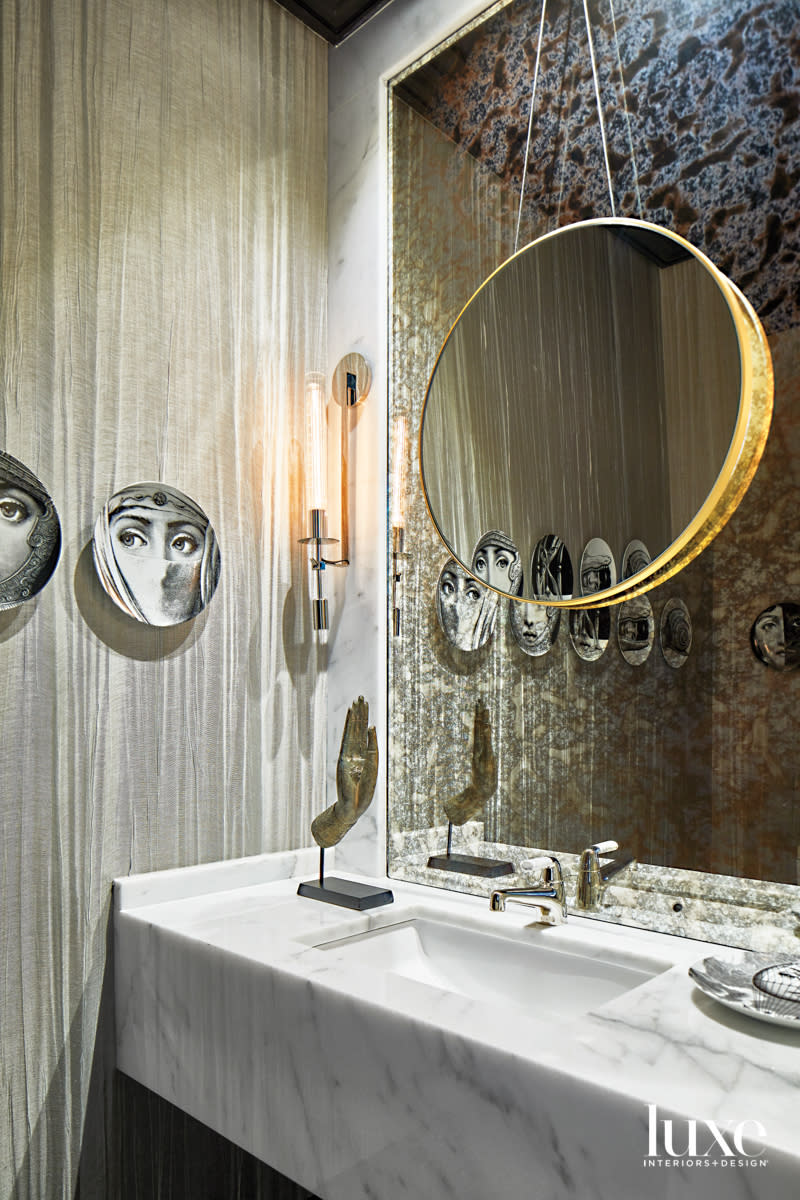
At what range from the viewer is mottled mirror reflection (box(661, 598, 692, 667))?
1256 mm

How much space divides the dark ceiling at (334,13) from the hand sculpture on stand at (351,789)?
148 cm

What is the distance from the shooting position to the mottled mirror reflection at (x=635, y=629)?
130cm

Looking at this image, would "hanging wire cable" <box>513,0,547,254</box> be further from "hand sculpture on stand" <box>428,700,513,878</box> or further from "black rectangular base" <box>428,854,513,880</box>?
"black rectangular base" <box>428,854,513,880</box>

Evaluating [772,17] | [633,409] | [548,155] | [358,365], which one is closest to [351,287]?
[358,365]

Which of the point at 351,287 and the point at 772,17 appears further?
the point at 351,287

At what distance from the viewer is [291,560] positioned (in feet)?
5.79

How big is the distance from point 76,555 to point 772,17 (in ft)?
4.35

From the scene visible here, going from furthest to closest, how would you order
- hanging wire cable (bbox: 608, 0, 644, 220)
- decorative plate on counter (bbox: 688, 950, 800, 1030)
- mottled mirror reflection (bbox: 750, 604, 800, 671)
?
hanging wire cable (bbox: 608, 0, 644, 220)
mottled mirror reflection (bbox: 750, 604, 800, 671)
decorative plate on counter (bbox: 688, 950, 800, 1030)

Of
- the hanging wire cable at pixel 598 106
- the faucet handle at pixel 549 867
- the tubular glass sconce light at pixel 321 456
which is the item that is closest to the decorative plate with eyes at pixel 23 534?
the tubular glass sconce light at pixel 321 456

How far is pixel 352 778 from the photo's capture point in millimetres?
1508

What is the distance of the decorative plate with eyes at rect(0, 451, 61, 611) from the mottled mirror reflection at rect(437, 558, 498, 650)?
2.23 ft

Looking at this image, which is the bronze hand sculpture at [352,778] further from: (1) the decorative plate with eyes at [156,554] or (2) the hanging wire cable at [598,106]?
(2) the hanging wire cable at [598,106]

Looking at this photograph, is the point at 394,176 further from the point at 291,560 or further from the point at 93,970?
the point at 93,970

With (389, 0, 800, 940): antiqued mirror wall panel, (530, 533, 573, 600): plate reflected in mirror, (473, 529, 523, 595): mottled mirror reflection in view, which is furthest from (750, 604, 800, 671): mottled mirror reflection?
(473, 529, 523, 595): mottled mirror reflection
